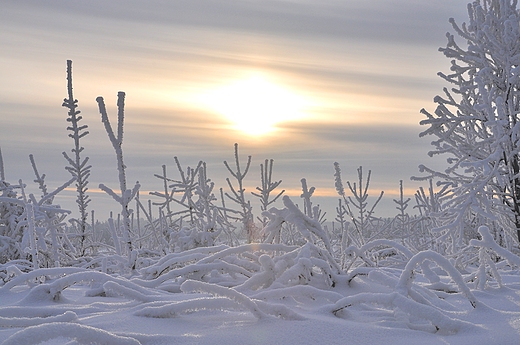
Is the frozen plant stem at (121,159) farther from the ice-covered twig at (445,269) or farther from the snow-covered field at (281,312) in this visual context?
the ice-covered twig at (445,269)

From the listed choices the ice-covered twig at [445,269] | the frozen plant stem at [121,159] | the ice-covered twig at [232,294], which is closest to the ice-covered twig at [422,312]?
the ice-covered twig at [445,269]

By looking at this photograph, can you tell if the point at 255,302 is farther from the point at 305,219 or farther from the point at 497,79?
the point at 497,79

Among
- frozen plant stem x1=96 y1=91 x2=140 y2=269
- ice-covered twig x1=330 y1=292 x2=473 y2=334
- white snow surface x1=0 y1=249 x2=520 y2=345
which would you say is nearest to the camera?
white snow surface x1=0 y1=249 x2=520 y2=345

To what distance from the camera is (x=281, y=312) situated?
6.25ft

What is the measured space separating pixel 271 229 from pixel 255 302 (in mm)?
1440

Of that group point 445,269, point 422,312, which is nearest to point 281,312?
point 422,312

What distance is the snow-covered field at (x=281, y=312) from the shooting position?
169 cm

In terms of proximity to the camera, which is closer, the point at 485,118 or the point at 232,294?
the point at 232,294

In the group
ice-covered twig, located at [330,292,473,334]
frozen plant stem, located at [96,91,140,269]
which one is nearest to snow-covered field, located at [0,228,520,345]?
ice-covered twig, located at [330,292,473,334]

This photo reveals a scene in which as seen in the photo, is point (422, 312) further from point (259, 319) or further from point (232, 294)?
point (232, 294)

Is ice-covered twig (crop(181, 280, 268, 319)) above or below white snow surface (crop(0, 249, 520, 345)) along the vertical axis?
above

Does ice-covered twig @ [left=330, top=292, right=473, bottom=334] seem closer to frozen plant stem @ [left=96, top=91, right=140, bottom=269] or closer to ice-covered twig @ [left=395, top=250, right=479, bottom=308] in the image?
ice-covered twig @ [left=395, top=250, right=479, bottom=308]

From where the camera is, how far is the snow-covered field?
5.55ft

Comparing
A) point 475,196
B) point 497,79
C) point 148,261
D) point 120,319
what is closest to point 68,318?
point 120,319
